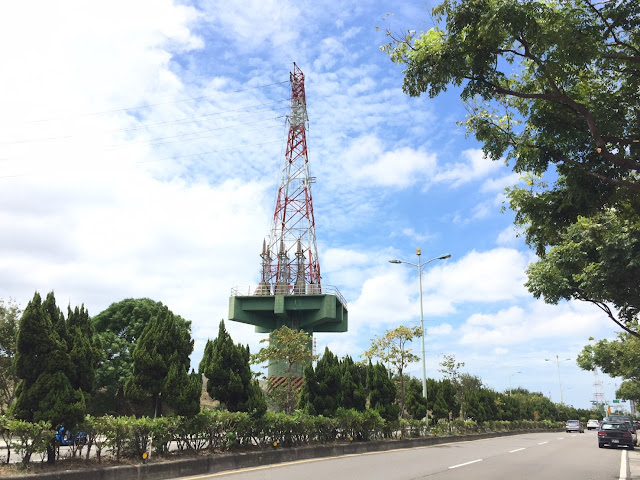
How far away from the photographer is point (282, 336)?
22922 millimetres

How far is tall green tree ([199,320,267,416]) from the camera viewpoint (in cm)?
1340


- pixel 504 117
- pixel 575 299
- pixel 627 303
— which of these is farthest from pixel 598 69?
pixel 575 299

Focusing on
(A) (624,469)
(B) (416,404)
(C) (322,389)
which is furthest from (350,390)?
(B) (416,404)

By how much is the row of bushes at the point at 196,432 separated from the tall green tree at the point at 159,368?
2.44 feet

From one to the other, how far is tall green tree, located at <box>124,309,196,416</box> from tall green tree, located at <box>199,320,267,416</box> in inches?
55.4

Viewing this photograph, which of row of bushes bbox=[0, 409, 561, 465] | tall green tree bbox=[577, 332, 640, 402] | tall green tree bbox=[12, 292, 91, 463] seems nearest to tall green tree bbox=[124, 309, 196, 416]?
row of bushes bbox=[0, 409, 561, 465]

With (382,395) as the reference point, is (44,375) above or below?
above

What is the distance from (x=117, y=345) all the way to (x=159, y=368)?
74.8 ft

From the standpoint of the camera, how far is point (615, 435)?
23.7 m

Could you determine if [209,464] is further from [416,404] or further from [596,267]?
[416,404]

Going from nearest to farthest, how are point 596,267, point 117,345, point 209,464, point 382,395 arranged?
point 209,464
point 596,267
point 382,395
point 117,345

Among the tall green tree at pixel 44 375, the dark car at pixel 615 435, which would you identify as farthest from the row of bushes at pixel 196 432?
the dark car at pixel 615 435

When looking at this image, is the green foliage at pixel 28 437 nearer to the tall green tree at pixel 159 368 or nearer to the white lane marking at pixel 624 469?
the tall green tree at pixel 159 368

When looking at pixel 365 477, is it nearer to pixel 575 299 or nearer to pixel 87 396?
pixel 87 396
